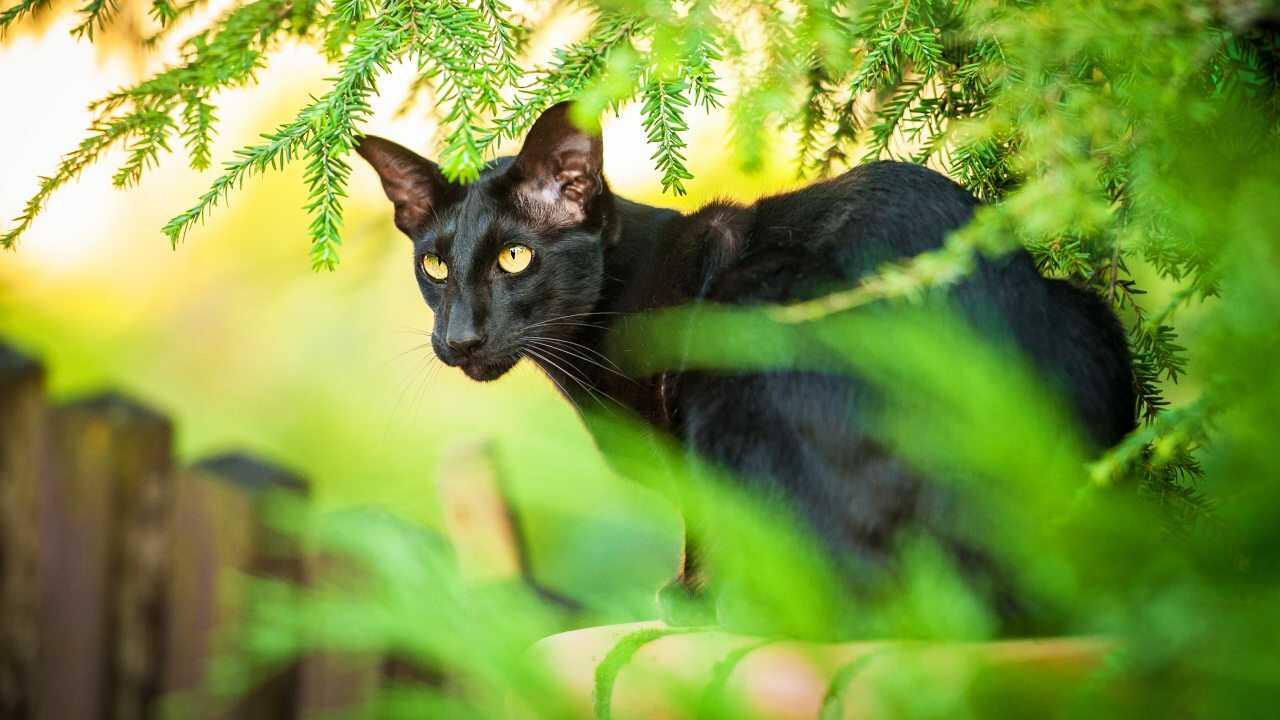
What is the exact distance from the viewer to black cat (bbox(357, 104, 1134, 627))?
1093 millimetres

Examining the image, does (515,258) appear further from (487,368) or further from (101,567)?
(101,567)

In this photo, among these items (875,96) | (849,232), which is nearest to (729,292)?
(849,232)

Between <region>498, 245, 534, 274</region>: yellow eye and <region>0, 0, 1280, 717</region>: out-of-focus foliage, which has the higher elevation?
<region>498, 245, 534, 274</region>: yellow eye

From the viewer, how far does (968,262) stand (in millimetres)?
740

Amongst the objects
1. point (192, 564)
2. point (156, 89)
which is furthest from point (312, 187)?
point (192, 564)

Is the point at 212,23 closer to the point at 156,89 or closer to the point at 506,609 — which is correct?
the point at 156,89

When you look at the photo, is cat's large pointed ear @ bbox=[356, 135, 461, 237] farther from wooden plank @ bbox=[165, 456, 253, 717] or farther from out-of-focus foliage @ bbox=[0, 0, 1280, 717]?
wooden plank @ bbox=[165, 456, 253, 717]

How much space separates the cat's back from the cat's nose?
537mm

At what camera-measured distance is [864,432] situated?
106 cm

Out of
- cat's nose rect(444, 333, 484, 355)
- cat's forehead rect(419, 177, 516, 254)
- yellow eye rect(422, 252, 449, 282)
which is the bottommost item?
cat's nose rect(444, 333, 484, 355)

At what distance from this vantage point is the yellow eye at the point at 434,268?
1.86 metres

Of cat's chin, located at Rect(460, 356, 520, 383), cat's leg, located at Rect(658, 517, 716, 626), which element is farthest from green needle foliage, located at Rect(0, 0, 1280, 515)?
cat's leg, located at Rect(658, 517, 716, 626)

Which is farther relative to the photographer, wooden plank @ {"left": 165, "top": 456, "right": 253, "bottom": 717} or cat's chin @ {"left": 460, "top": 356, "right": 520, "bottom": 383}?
wooden plank @ {"left": 165, "top": 456, "right": 253, "bottom": 717}

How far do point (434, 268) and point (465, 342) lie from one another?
233mm
